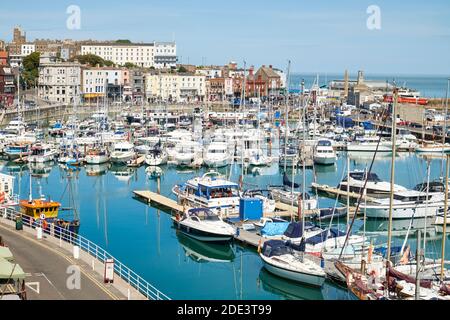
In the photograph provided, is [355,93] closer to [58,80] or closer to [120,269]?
[58,80]

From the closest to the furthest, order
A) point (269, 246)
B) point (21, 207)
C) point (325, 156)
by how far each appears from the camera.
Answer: point (269, 246) → point (21, 207) → point (325, 156)

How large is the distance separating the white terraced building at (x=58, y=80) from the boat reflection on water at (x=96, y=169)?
3915 centimetres

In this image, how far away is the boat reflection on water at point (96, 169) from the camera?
34256mm

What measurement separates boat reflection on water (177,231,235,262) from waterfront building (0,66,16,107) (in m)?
47.3

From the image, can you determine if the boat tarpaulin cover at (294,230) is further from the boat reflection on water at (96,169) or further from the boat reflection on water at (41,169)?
the boat reflection on water at (41,169)

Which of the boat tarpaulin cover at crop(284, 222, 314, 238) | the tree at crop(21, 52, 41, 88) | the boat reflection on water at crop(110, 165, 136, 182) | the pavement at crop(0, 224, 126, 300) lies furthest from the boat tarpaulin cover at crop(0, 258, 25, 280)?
the tree at crop(21, 52, 41, 88)

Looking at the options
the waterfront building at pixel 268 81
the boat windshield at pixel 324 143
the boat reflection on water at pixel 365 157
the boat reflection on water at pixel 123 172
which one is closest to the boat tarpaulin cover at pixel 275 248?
the boat reflection on water at pixel 123 172

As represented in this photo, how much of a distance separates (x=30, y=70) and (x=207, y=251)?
67641 mm

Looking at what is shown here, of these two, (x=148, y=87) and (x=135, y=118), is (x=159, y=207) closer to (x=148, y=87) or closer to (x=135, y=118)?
(x=135, y=118)

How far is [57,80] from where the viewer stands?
7506 cm

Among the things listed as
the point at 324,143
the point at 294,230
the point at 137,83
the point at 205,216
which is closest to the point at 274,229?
the point at 294,230

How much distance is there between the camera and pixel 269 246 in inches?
674
